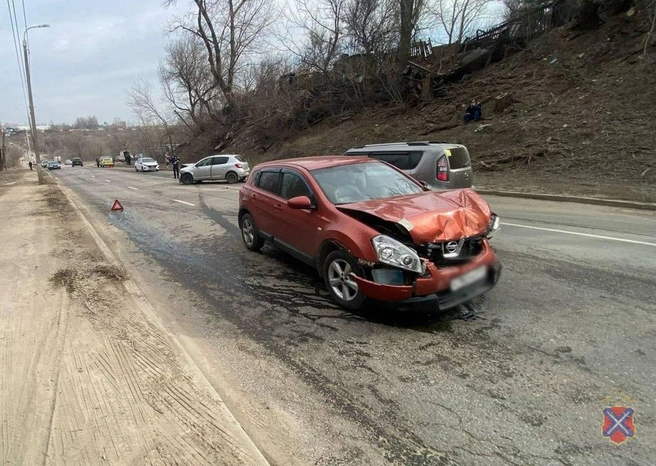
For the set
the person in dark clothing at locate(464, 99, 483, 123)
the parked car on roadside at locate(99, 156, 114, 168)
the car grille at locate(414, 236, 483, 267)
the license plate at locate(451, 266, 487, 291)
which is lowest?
the license plate at locate(451, 266, 487, 291)

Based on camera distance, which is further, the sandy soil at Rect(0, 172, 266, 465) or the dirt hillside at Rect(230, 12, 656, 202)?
the dirt hillside at Rect(230, 12, 656, 202)

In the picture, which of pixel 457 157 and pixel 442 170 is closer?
pixel 442 170

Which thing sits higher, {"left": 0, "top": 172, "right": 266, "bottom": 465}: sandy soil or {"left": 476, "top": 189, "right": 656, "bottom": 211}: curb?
{"left": 476, "top": 189, "right": 656, "bottom": 211}: curb

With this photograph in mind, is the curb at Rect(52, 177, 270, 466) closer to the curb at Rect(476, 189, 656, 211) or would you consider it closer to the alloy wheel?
the alloy wheel

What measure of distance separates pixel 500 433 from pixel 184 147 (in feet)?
180

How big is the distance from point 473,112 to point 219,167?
45.2 feet

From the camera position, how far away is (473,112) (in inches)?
802

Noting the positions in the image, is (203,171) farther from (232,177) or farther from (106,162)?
(106,162)

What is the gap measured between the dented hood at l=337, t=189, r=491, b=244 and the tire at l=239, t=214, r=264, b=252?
269 centimetres

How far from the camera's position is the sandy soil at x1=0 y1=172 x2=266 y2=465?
250 centimetres

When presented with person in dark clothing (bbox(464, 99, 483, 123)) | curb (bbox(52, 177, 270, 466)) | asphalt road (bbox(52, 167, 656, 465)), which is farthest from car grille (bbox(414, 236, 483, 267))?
person in dark clothing (bbox(464, 99, 483, 123))

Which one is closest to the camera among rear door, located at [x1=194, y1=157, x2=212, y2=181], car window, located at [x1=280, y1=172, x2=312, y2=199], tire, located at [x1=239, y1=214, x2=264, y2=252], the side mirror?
the side mirror

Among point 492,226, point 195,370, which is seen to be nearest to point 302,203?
point 492,226

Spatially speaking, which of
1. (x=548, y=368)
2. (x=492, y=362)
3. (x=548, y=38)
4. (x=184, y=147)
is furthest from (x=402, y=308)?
(x=184, y=147)
